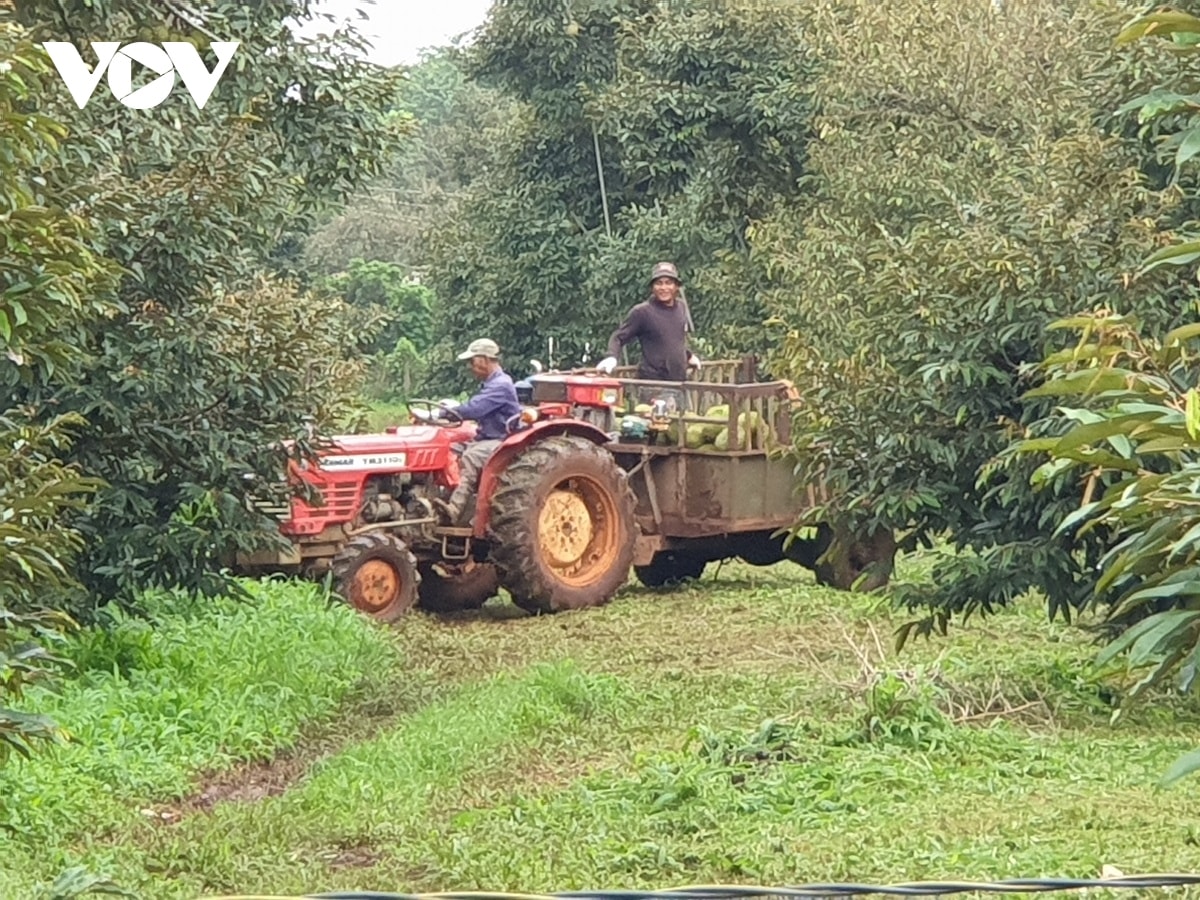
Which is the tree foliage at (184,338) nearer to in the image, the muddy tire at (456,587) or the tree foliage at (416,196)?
the muddy tire at (456,587)

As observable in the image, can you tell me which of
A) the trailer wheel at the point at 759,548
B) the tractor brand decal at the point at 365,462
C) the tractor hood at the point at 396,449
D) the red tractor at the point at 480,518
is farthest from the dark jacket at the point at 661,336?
the tractor brand decal at the point at 365,462

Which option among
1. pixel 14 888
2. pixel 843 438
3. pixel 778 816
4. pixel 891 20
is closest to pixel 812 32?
pixel 891 20

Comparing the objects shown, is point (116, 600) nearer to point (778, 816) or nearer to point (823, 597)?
point (778, 816)

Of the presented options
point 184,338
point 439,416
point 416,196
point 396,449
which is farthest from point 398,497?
point 416,196

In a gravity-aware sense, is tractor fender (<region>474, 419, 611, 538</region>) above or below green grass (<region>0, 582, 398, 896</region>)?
above

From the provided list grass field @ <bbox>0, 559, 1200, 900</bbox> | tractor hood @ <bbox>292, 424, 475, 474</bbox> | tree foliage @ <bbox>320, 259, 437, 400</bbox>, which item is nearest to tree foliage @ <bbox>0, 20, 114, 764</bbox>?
grass field @ <bbox>0, 559, 1200, 900</bbox>

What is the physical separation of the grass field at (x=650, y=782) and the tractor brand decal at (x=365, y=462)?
1539 millimetres

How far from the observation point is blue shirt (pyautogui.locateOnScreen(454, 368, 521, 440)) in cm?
1311

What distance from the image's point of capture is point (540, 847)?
20.9ft

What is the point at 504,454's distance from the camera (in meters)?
13.0

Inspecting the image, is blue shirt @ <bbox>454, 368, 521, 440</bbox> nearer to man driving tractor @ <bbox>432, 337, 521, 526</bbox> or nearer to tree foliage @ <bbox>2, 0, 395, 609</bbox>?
man driving tractor @ <bbox>432, 337, 521, 526</bbox>

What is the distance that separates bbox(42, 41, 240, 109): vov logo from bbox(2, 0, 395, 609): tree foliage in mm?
74

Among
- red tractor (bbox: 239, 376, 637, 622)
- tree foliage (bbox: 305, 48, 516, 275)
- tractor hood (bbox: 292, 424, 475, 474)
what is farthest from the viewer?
tree foliage (bbox: 305, 48, 516, 275)

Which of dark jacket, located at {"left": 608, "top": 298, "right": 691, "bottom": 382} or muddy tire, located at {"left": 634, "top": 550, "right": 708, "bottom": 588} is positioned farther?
muddy tire, located at {"left": 634, "top": 550, "right": 708, "bottom": 588}
